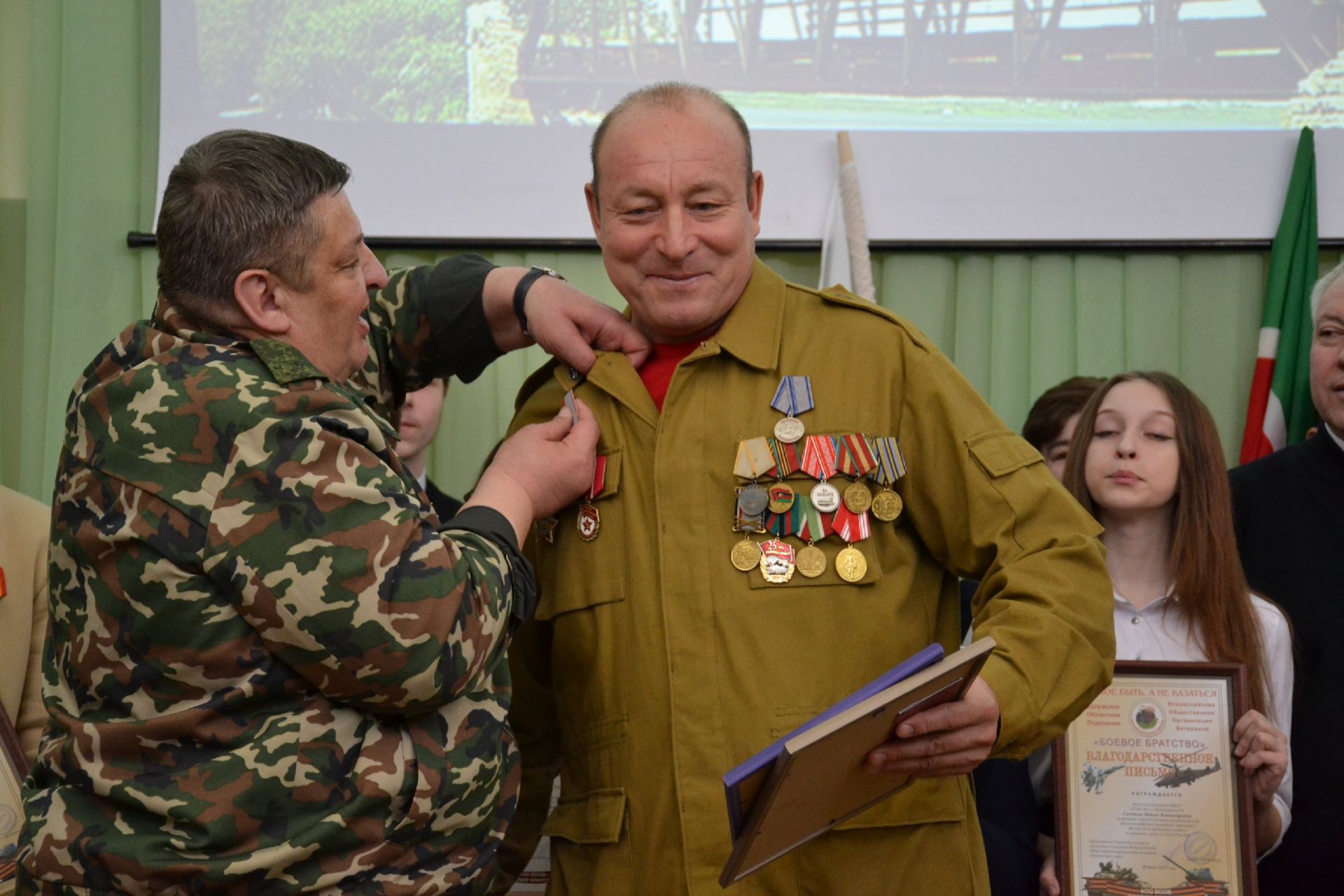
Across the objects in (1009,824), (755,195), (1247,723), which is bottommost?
(1009,824)

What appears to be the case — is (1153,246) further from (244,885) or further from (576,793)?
(244,885)

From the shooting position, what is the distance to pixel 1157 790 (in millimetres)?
2244

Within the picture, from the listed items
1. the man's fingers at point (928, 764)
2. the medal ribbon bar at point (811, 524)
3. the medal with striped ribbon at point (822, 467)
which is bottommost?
the man's fingers at point (928, 764)

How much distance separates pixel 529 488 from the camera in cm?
173

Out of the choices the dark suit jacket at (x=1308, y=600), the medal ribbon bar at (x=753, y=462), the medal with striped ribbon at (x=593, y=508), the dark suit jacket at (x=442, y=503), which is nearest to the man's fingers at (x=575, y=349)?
the medal with striped ribbon at (x=593, y=508)

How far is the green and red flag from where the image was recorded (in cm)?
349

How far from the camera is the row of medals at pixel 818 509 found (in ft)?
5.76

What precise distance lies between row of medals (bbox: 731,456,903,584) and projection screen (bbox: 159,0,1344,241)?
1953 mm

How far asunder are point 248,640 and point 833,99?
2731mm

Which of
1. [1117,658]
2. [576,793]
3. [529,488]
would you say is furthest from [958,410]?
[1117,658]

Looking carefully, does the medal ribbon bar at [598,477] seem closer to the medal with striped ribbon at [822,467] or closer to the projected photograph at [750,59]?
the medal with striped ribbon at [822,467]

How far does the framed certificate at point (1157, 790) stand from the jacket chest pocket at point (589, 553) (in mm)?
928

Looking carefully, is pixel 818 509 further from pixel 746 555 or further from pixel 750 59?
pixel 750 59

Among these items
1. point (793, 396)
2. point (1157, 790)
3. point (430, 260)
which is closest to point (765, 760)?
point (793, 396)
